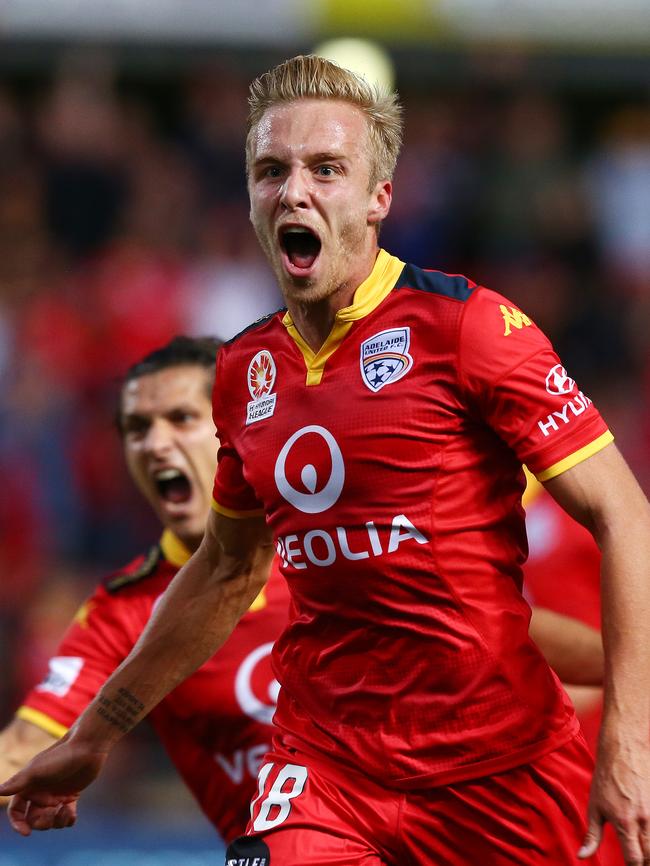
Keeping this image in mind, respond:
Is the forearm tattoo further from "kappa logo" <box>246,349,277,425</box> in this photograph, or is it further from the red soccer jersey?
"kappa logo" <box>246,349,277,425</box>

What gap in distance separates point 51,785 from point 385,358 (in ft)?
4.80

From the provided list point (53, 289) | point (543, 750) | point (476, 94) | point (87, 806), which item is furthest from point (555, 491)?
point (476, 94)

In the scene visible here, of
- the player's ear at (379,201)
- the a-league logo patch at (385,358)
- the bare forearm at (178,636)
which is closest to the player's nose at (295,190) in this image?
the player's ear at (379,201)

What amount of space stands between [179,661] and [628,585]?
4.49 ft

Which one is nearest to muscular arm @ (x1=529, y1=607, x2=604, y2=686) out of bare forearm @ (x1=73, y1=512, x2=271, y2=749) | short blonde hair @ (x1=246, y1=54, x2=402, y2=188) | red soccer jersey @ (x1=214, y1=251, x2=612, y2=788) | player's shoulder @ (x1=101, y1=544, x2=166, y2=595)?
red soccer jersey @ (x1=214, y1=251, x2=612, y2=788)

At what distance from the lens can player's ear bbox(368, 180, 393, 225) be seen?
3600mm

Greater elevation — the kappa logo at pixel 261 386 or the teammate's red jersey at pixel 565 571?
the kappa logo at pixel 261 386

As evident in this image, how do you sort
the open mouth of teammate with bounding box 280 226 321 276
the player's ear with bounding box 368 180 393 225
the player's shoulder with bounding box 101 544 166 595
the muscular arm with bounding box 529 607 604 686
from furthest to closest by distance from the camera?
the player's shoulder with bounding box 101 544 166 595
the muscular arm with bounding box 529 607 604 686
the player's ear with bounding box 368 180 393 225
the open mouth of teammate with bounding box 280 226 321 276

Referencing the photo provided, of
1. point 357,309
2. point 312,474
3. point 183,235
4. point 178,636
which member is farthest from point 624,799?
point 183,235

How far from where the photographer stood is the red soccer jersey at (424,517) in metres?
3.25

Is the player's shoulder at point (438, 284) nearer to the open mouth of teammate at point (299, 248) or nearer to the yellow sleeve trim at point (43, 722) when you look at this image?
the open mouth of teammate at point (299, 248)

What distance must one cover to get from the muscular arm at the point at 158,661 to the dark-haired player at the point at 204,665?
765 millimetres

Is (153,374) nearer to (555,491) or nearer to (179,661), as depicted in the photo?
(179,661)

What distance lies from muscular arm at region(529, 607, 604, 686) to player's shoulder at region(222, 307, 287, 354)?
3.43 feet
